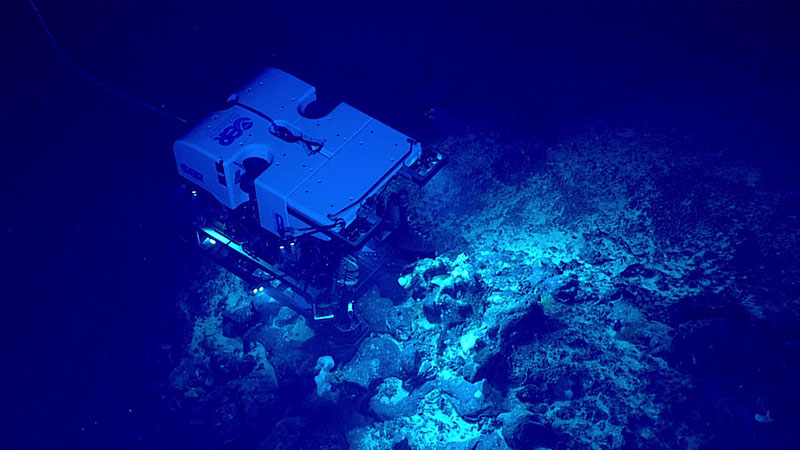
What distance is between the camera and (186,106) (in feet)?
22.0

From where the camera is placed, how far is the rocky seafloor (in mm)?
4859

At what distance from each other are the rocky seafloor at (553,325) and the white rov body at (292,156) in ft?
3.47

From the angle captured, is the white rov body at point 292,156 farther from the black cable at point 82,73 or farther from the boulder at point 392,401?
the boulder at point 392,401

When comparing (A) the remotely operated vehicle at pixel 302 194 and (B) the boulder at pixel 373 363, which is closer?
(A) the remotely operated vehicle at pixel 302 194

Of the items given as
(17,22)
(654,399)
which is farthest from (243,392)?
(17,22)

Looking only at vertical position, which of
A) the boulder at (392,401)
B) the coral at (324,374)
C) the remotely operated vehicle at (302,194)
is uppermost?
the remotely operated vehicle at (302,194)

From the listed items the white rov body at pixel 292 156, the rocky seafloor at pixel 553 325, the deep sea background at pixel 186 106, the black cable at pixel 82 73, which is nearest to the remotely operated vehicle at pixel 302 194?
the white rov body at pixel 292 156

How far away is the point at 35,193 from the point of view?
598 cm

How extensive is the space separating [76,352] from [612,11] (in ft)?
20.7

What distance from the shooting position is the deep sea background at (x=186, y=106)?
5.46 meters

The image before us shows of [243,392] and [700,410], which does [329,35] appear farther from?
[700,410]

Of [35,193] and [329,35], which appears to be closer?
[35,193]

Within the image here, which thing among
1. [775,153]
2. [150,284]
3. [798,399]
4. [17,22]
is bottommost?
[150,284]

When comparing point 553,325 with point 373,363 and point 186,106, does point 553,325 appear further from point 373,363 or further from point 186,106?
point 186,106
